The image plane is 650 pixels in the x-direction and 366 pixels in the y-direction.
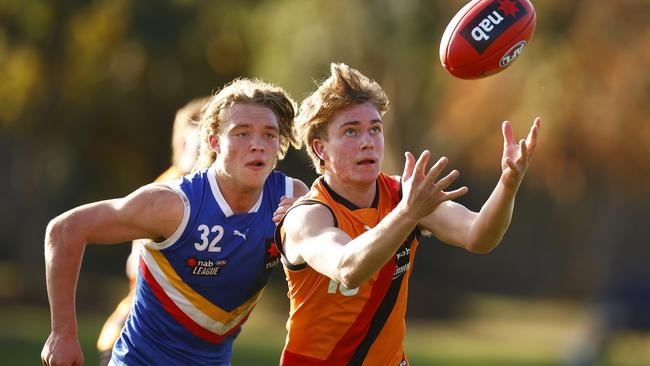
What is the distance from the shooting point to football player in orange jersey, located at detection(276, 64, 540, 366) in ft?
18.5

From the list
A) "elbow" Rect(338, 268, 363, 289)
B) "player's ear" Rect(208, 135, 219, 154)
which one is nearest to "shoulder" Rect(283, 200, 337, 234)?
"elbow" Rect(338, 268, 363, 289)

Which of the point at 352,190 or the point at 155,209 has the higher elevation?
the point at 352,190

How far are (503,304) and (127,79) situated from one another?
11.9 m

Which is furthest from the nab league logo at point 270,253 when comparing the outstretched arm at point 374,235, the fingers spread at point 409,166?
the fingers spread at point 409,166

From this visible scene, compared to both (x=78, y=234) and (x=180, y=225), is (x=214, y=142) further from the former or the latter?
(x=78, y=234)

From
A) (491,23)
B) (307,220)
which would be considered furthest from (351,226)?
(491,23)

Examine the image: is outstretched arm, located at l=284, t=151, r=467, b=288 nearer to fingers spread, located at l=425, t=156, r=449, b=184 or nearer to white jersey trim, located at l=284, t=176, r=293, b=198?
fingers spread, located at l=425, t=156, r=449, b=184

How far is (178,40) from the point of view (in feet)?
82.2

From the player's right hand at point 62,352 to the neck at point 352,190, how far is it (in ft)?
Answer: 5.04

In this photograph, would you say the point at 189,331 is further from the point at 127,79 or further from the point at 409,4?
the point at 127,79

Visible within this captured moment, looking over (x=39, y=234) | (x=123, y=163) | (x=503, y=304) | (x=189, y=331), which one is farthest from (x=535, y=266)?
(x=189, y=331)

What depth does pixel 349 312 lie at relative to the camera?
588cm

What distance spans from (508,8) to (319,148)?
4.15 ft

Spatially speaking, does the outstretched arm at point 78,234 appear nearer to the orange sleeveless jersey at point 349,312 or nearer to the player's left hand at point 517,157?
the orange sleeveless jersey at point 349,312
